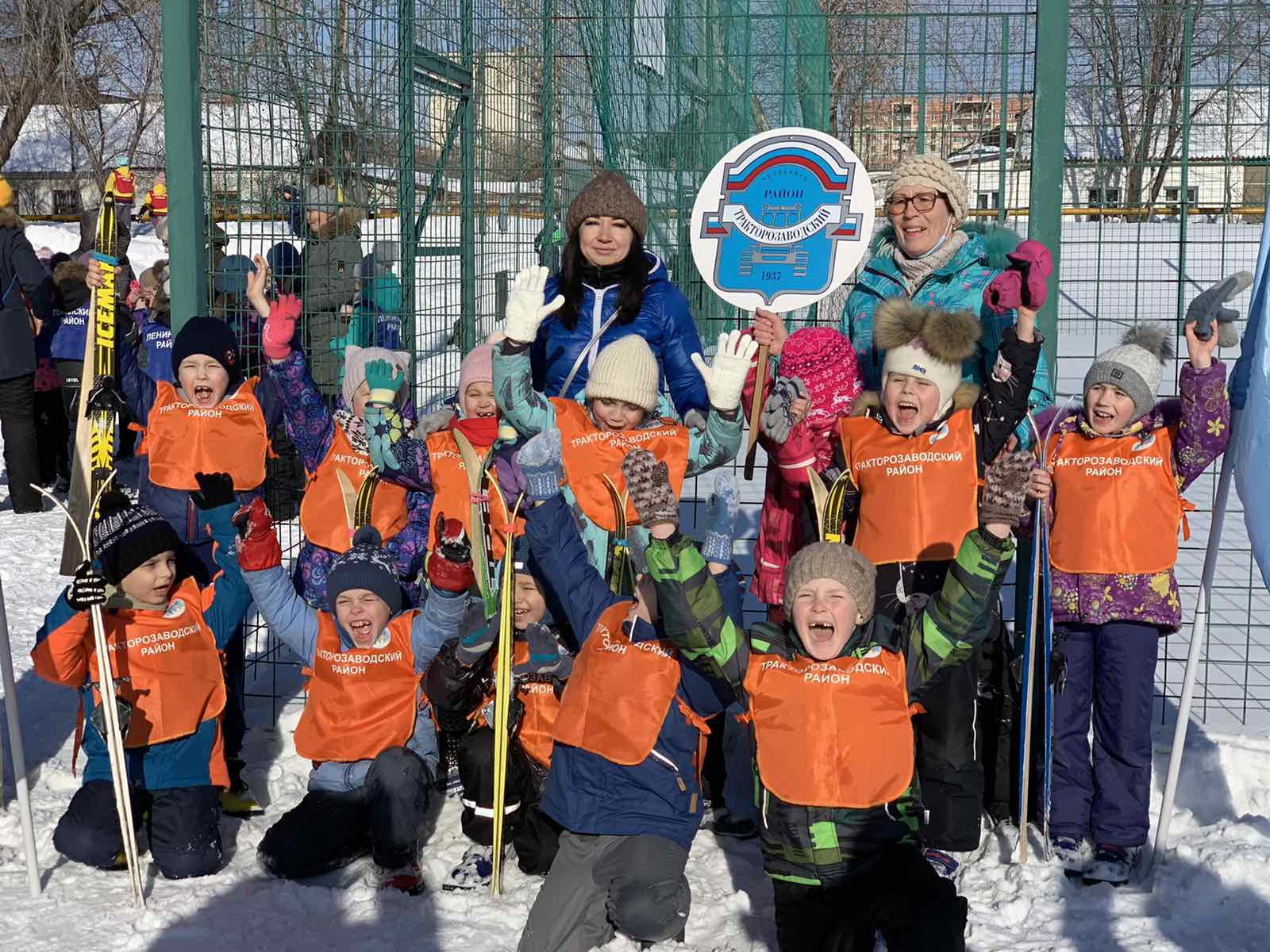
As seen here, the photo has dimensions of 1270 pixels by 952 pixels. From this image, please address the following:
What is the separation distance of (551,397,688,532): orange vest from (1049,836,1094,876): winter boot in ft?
5.00

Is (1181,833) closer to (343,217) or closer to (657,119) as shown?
(343,217)

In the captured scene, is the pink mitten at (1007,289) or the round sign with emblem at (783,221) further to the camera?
the round sign with emblem at (783,221)

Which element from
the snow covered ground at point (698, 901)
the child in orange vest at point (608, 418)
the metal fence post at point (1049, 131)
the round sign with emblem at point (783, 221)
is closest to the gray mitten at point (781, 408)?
the child in orange vest at point (608, 418)

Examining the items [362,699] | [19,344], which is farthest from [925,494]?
[19,344]

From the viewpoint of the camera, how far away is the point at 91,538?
150 inches

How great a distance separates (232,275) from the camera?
4.72 meters

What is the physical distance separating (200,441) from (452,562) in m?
1.30

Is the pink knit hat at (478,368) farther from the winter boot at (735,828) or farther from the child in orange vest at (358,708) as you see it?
the winter boot at (735,828)

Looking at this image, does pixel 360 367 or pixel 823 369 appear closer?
pixel 823 369

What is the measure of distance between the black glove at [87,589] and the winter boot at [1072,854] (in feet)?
9.10

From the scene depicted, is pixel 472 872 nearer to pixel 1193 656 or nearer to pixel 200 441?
pixel 200 441

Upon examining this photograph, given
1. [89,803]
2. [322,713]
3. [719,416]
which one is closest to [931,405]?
[719,416]

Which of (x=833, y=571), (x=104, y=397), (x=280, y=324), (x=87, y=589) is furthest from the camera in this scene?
(x=280, y=324)

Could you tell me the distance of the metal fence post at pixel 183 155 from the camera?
4.39 m
